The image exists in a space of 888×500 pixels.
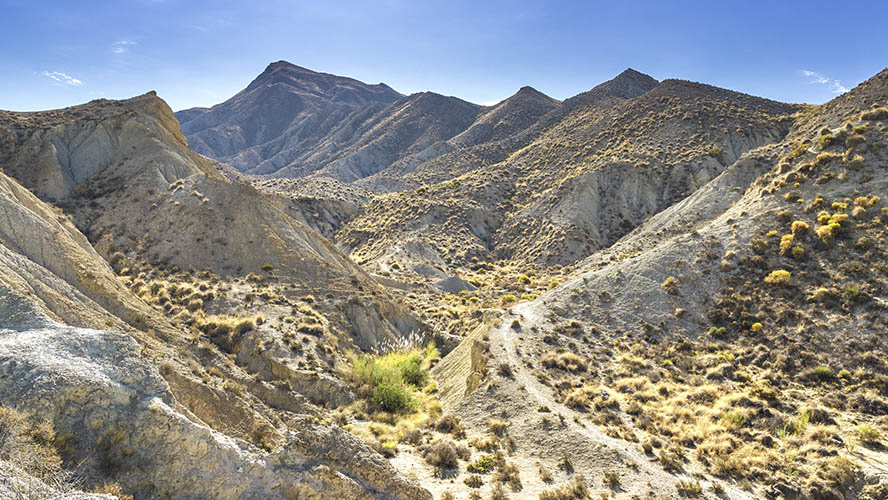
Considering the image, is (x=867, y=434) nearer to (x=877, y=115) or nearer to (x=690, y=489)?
(x=690, y=489)

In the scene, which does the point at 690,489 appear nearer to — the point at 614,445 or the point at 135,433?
the point at 614,445

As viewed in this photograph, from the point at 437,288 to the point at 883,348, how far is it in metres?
31.6

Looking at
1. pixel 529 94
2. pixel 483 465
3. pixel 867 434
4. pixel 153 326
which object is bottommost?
pixel 483 465

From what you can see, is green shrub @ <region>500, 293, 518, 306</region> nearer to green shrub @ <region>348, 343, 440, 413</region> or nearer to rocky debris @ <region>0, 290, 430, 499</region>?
green shrub @ <region>348, 343, 440, 413</region>

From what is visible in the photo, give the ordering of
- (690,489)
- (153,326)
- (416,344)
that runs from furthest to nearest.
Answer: (416,344) → (153,326) → (690,489)

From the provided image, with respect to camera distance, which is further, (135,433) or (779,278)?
(779,278)

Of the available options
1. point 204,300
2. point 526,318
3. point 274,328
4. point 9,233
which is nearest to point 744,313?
point 526,318

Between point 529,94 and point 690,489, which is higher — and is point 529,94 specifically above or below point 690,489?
above

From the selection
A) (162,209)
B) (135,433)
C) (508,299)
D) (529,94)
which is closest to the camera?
(135,433)

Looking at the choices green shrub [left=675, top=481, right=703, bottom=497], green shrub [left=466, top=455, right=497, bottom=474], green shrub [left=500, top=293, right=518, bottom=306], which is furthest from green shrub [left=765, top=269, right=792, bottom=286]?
green shrub [left=466, top=455, right=497, bottom=474]

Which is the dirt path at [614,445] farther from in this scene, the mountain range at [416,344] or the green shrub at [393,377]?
the green shrub at [393,377]

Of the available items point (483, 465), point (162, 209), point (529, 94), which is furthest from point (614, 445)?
point (529, 94)

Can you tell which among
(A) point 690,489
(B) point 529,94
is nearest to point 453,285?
(A) point 690,489

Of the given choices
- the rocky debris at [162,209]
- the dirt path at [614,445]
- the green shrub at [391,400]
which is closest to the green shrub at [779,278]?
the dirt path at [614,445]
